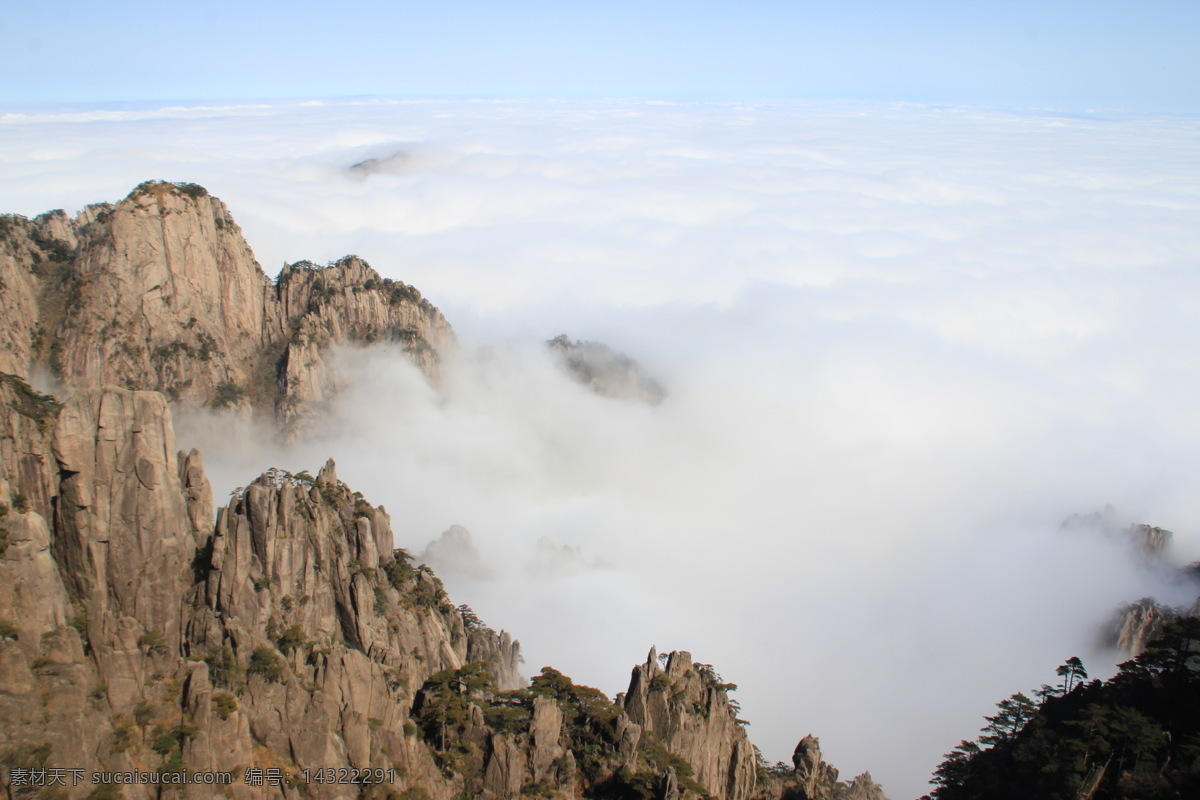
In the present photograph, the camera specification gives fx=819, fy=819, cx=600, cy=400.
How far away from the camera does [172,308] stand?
107 metres

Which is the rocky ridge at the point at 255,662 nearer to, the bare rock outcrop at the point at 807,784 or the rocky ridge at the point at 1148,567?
the bare rock outcrop at the point at 807,784

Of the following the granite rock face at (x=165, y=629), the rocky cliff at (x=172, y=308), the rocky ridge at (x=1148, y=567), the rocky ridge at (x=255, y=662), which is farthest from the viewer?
the rocky cliff at (x=172, y=308)

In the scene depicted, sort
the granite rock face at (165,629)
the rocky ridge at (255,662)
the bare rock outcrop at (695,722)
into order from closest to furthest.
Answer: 1. the granite rock face at (165,629)
2. the rocky ridge at (255,662)
3. the bare rock outcrop at (695,722)

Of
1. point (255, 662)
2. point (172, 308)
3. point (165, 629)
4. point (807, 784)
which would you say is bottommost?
point (807, 784)

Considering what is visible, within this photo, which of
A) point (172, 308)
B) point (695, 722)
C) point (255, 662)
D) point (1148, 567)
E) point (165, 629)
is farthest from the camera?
point (1148, 567)

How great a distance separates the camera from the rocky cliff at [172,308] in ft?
327

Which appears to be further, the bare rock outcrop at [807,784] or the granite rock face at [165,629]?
the bare rock outcrop at [807,784]

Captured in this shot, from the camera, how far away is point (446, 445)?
454 ft

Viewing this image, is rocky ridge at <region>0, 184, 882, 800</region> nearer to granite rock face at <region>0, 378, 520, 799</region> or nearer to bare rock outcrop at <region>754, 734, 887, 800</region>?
granite rock face at <region>0, 378, 520, 799</region>

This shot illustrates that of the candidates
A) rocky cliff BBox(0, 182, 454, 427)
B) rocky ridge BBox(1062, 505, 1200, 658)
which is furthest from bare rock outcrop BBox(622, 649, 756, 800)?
rocky cliff BBox(0, 182, 454, 427)

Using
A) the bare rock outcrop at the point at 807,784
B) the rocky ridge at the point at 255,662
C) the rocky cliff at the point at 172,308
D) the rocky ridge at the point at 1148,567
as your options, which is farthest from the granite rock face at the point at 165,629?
the rocky ridge at the point at 1148,567

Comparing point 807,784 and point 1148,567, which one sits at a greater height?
point 1148,567

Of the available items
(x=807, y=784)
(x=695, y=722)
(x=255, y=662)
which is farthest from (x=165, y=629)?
(x=807, y=784)

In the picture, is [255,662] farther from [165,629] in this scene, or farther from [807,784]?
[807,784]
